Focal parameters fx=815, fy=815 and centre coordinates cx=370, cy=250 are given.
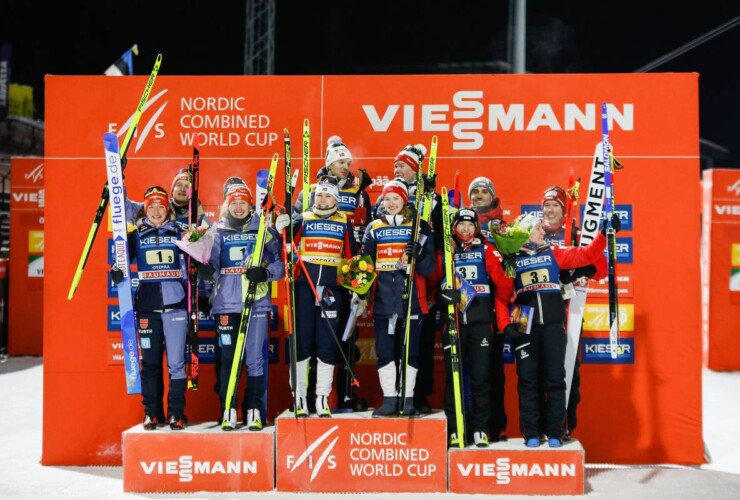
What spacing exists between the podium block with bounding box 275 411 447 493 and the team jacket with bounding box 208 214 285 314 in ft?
2.58

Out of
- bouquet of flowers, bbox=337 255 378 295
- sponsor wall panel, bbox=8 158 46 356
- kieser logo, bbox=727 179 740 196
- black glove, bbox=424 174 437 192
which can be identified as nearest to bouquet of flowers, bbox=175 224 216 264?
bouquet of flowers, bbox=337 255 378 295

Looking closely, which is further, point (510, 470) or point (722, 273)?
point (722, 273)

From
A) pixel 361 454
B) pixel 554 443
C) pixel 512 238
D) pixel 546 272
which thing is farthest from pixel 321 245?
pixel 554 443

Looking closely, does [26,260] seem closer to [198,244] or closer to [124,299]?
[124,299]

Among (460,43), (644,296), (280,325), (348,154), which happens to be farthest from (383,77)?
(460,43)

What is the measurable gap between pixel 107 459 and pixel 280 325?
154 centimetres

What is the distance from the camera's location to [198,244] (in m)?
5.11

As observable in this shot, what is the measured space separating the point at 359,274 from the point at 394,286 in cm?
23

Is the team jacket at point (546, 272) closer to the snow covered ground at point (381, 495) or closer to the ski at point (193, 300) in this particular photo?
the snow covered ground at point (381, 495)

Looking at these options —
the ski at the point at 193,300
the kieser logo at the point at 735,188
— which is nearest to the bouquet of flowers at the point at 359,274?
the ski at the point at 193,300

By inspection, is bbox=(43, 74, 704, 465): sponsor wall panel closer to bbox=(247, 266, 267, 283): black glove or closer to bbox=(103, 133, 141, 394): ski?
bbox=(103, 133, 141, 394): ski

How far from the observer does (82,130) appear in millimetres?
5746

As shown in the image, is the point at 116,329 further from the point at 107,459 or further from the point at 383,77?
the point at 383,77

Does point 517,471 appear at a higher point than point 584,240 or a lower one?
lower
